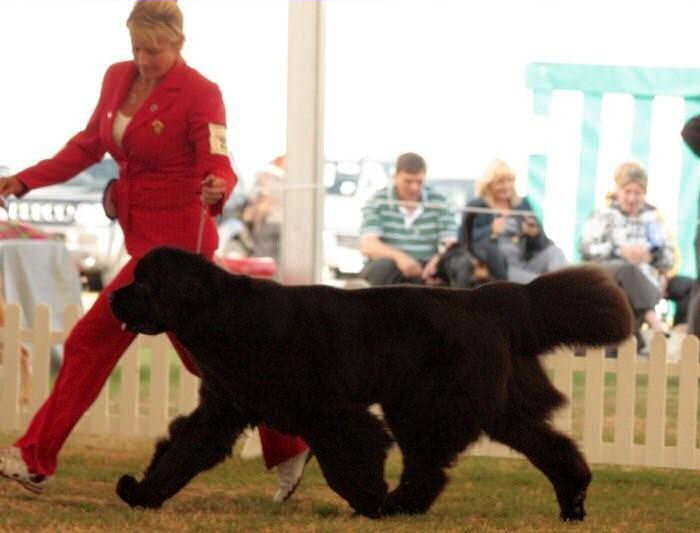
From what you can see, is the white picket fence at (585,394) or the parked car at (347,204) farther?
the parked car at (347,204)

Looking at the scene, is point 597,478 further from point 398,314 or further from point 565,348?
point 398,314

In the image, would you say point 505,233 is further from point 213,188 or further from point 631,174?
point 213,188

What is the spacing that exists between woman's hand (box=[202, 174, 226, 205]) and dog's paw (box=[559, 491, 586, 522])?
1.51m

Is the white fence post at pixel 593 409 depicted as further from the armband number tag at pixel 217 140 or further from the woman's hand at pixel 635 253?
the woman's hand at pixel 635 253

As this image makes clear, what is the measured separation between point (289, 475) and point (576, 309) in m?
1.25

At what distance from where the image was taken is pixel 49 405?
5262 mm

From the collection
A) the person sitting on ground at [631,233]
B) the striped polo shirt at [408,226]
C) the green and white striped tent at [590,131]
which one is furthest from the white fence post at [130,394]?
the green and white striped tent at [590,131]

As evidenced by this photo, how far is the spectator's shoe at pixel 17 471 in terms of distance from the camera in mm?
A: 5184

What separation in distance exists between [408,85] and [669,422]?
29.7 feet

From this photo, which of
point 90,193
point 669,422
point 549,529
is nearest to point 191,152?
point 549,529

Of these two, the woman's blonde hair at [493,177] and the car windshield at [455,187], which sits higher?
the woman's blonde hair at [493,177]

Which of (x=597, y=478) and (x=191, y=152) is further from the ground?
(x=191, y=152)

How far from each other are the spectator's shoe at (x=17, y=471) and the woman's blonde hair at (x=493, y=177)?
5775 mm

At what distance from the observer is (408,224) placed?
10445mm
